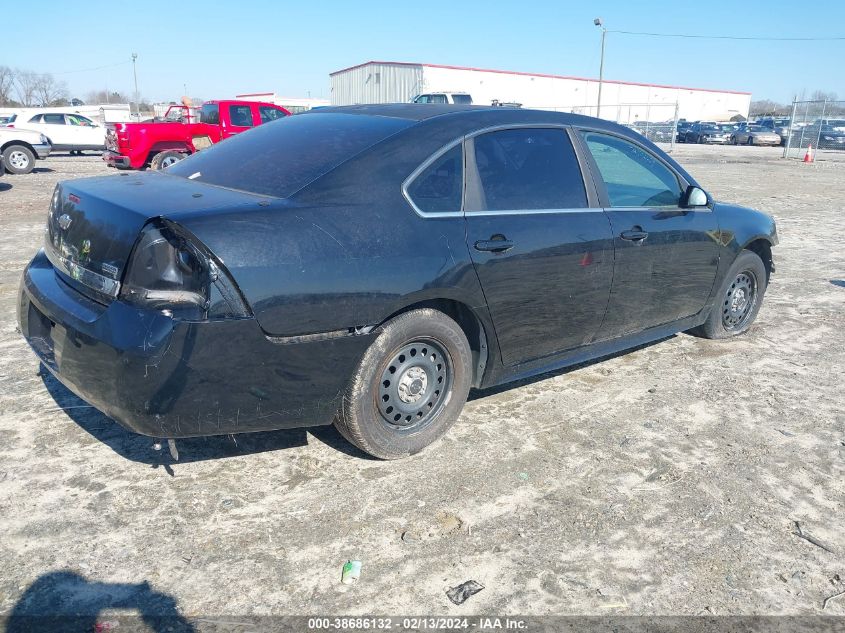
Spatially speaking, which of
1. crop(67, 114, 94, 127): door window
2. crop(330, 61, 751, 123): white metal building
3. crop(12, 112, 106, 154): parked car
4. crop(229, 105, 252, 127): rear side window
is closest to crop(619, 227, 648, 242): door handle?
crop(229, 105, 252, 127): rear side window

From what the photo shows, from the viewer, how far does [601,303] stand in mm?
3957

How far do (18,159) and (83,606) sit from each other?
18.6m

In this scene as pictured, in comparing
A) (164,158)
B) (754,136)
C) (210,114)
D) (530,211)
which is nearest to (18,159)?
(164,158)

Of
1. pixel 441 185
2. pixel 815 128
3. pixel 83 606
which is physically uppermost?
pixel 815 128

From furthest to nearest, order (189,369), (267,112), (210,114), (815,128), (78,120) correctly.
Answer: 1. (815,128)
2. (78,120)
3. (267,112)
4. (210,114)
5. (189,369)

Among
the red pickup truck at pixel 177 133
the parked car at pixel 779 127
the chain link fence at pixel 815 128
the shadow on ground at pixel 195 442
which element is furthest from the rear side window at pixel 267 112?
the parked car at pixel 779 127

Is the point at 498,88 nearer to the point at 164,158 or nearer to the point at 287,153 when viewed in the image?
the point at 164,158

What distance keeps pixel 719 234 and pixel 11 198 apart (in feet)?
41.6

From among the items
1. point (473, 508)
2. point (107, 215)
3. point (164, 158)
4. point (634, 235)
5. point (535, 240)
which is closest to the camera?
point (107, 215)

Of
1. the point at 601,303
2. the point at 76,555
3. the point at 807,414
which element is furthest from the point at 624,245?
the point at 76,555

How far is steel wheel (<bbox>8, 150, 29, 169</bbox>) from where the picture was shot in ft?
57.5

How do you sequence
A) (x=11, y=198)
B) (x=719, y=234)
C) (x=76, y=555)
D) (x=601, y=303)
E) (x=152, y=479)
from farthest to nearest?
(x=11, y=198), (x=719, y=234), (x=601, y=303), (x=152, y=479), (x=76, y=555)

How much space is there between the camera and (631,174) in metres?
4.32

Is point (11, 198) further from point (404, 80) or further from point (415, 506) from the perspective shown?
point (404, 80)
